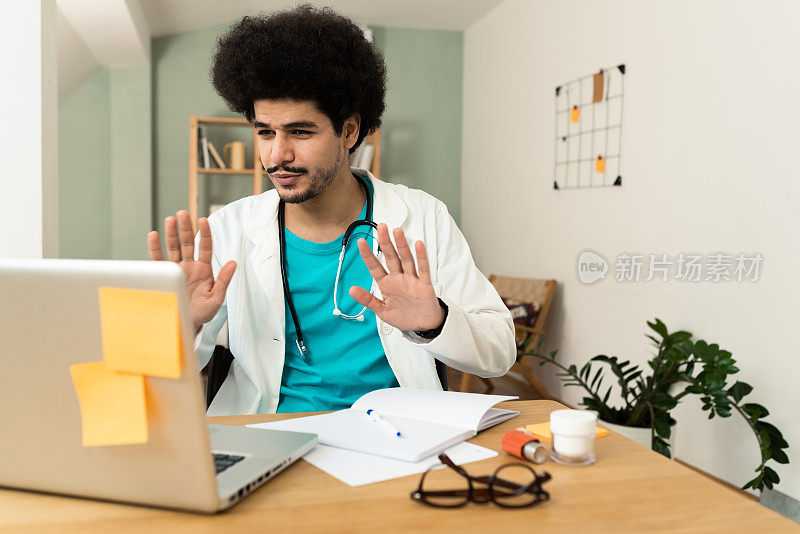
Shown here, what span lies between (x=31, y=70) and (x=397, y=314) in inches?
54.5

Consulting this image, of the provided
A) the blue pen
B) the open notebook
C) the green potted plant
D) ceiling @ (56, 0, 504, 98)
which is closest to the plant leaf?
the green potted plant

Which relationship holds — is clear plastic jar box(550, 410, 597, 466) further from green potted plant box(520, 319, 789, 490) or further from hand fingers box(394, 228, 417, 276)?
green potted plant box(520, 319, 789, 490)

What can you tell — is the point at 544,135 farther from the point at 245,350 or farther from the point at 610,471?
the point at 610,471

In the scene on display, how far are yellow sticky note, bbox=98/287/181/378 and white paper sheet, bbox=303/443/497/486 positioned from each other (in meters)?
0.29

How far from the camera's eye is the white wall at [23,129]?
188 centimetres

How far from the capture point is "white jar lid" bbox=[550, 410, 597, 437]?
0.86 m

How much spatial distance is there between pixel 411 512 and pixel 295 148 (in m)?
1.01

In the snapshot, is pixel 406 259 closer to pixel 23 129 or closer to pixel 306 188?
pixel 306 188

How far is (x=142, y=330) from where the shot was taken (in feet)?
2.10

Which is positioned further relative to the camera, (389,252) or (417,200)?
(417,200)

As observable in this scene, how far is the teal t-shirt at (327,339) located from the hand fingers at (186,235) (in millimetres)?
391

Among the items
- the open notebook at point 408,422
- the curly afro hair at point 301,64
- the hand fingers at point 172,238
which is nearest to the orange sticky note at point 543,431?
the open notebook at point 408,422

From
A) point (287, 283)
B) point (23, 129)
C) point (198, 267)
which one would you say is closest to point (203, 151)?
point (23, 129)

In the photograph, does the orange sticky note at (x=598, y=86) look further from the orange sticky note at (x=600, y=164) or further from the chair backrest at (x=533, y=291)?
the chair backrest at (x=533, y=291)
